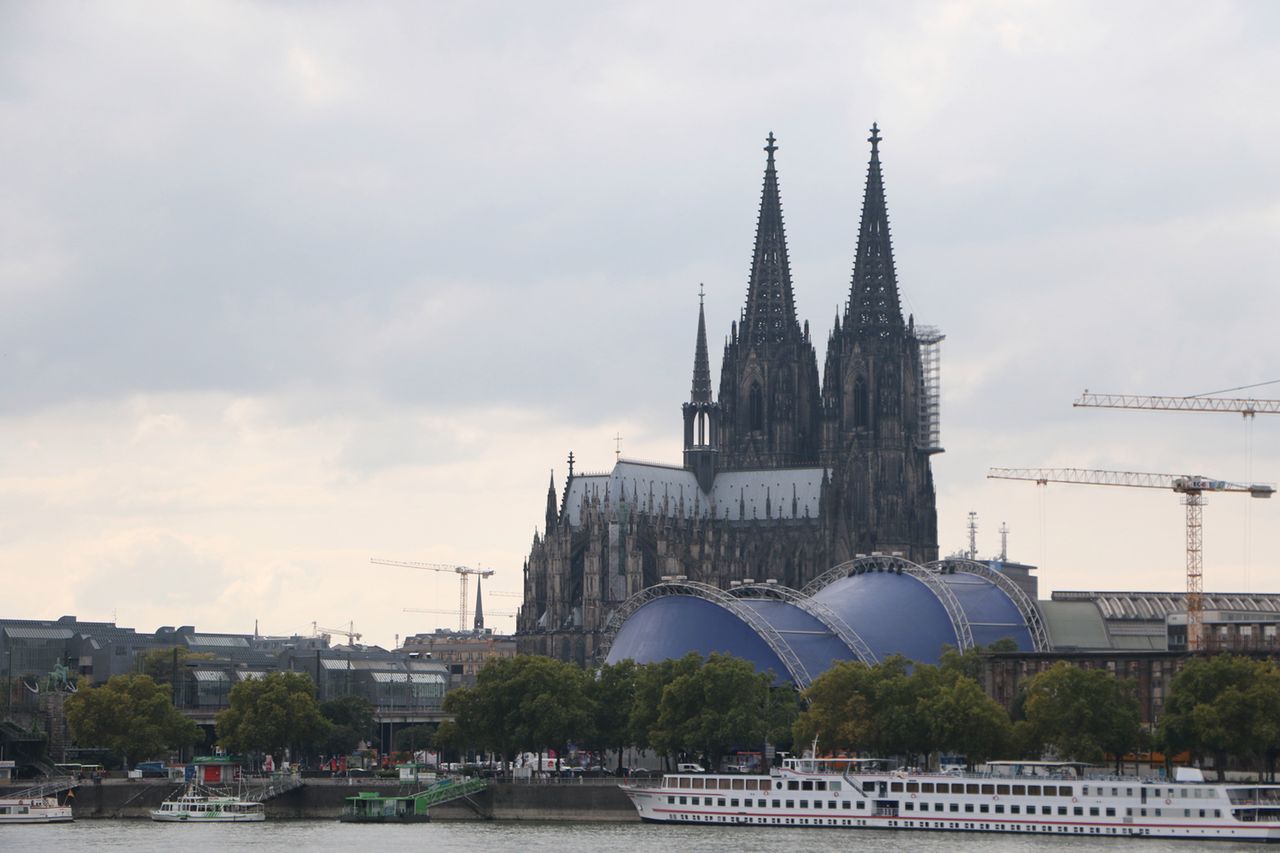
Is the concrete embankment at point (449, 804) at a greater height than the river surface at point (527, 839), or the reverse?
the concrete embankment at point (449, 804)

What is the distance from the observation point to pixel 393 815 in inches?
4882

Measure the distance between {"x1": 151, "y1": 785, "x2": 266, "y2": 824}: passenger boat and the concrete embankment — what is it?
168 centimetres

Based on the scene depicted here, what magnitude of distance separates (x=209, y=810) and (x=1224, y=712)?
5189 cm

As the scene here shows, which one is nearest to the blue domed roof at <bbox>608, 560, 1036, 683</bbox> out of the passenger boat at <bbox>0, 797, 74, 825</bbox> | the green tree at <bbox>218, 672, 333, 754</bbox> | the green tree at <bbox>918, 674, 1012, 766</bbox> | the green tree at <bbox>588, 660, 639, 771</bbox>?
the green tree at <bbox>588, 660, 639, 771</bbox>

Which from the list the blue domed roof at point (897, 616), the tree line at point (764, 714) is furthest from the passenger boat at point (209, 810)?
the blue domed roof at point (897, 616)

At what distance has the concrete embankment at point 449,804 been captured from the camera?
126 metres

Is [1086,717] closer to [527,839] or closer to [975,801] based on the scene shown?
[975,801]

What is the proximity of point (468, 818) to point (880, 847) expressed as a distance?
2947 centimetres

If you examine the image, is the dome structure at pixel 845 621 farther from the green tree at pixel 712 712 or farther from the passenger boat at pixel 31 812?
the passenger boat at pixel 31 812

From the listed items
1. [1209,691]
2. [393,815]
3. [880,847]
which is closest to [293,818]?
[393,815]

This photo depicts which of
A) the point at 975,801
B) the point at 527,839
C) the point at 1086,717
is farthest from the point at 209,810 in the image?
the point at 1086,717

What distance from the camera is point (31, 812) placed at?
414 feet

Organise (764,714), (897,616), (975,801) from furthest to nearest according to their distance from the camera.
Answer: (897,616), (764,714), (975,801)

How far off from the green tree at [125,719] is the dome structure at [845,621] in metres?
32.1
